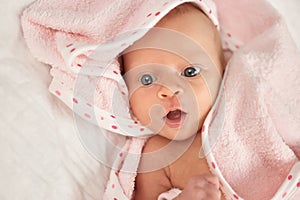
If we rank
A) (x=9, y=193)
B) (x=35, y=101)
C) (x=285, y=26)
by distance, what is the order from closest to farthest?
(x=9, y=193) → (x=35, y=101) → (x=285, y=26)

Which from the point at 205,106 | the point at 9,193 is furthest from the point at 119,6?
the point at 9,193

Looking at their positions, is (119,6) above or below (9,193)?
above

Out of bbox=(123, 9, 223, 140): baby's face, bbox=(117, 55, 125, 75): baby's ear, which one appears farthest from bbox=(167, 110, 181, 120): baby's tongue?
bbox=(117, 55, 125, 75): baby's ear

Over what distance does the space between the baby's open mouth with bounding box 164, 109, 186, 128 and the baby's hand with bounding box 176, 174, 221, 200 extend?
0.12 meters

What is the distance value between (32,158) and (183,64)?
33 cm

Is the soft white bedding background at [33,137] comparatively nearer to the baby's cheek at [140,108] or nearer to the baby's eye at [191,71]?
the baby's cheek at [140,108]

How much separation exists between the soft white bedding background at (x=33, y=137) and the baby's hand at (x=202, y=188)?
196mm

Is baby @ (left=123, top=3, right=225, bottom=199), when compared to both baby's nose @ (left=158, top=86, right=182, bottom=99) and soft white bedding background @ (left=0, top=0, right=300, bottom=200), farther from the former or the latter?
soft white bedding background @ (left=0, top=0, right=300, bottom=200)

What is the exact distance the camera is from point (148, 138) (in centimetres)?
126

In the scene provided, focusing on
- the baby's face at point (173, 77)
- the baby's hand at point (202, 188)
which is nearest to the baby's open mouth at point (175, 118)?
the baby's face at point (173, 77)

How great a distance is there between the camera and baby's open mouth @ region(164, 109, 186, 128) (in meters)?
1.17

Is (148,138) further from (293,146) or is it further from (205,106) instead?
(293,146)

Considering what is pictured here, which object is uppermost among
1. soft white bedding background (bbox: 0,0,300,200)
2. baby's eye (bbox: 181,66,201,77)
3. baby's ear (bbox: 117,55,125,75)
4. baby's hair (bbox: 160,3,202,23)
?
baby's hair (bbox: 160,3,202,23)

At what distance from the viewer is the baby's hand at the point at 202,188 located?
1.06 meters
